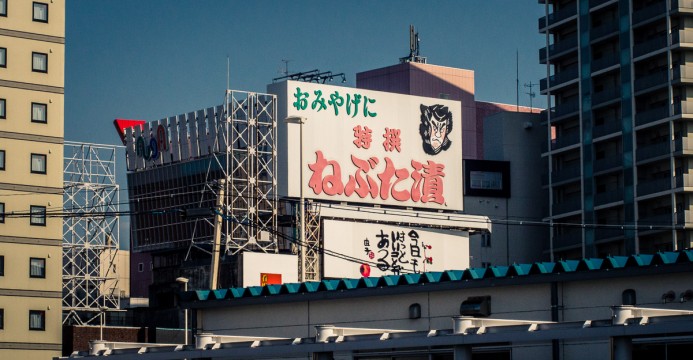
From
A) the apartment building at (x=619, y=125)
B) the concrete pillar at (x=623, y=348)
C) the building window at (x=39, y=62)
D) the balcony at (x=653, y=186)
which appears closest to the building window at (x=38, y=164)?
the building window at (x=39, y=62)

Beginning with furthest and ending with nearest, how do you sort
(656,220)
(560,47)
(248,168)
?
(560,47), (656,220), (248,168)

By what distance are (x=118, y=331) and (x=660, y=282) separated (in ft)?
198

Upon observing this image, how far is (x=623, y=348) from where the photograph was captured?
1716 inches

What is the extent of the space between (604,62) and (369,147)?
30723mm

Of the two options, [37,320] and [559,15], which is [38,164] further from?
[559,15]

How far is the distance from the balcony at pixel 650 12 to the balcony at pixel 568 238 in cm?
2234

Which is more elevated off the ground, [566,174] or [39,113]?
[39,113]

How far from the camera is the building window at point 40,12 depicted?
110 meters

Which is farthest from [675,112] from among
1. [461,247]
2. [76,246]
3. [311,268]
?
[76,246]

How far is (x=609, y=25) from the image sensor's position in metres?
145

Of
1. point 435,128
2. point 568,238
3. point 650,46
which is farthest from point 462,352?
point 568,238

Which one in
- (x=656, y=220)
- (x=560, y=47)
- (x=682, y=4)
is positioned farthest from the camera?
(x=560, y=47)

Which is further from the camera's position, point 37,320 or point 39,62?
point 39,62

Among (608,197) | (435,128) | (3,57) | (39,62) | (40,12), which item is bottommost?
(608,197)
